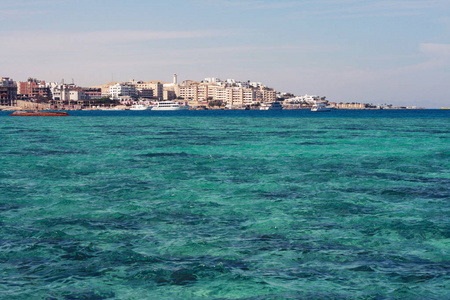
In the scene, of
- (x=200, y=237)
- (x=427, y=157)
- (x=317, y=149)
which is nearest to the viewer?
(x=200, y=237)

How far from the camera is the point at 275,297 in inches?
382

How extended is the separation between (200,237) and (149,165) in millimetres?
16385

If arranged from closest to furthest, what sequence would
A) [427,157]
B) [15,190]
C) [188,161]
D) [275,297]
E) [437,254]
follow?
[275,297], [437,254], [15,190], [188,161], [427,157]

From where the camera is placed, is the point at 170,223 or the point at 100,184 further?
the point at 100,184

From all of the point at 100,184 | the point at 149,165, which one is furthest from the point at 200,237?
the point at 149,165

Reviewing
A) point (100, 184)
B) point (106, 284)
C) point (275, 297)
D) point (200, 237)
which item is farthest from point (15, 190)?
point (275, 297)

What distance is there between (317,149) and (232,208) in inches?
959

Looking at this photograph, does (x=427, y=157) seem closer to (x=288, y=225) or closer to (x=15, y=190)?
(x=288, y=225)

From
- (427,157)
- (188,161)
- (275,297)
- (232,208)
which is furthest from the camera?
(427,157)

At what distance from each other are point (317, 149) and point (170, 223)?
2696 centimetres

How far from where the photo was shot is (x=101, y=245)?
12.7 meters

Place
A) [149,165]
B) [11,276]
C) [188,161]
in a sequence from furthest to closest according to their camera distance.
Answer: [188,161], [149,165], [11,276]

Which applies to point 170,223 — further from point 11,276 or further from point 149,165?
point 149,165

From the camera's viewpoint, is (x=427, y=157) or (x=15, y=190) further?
(x=427, y=157)
